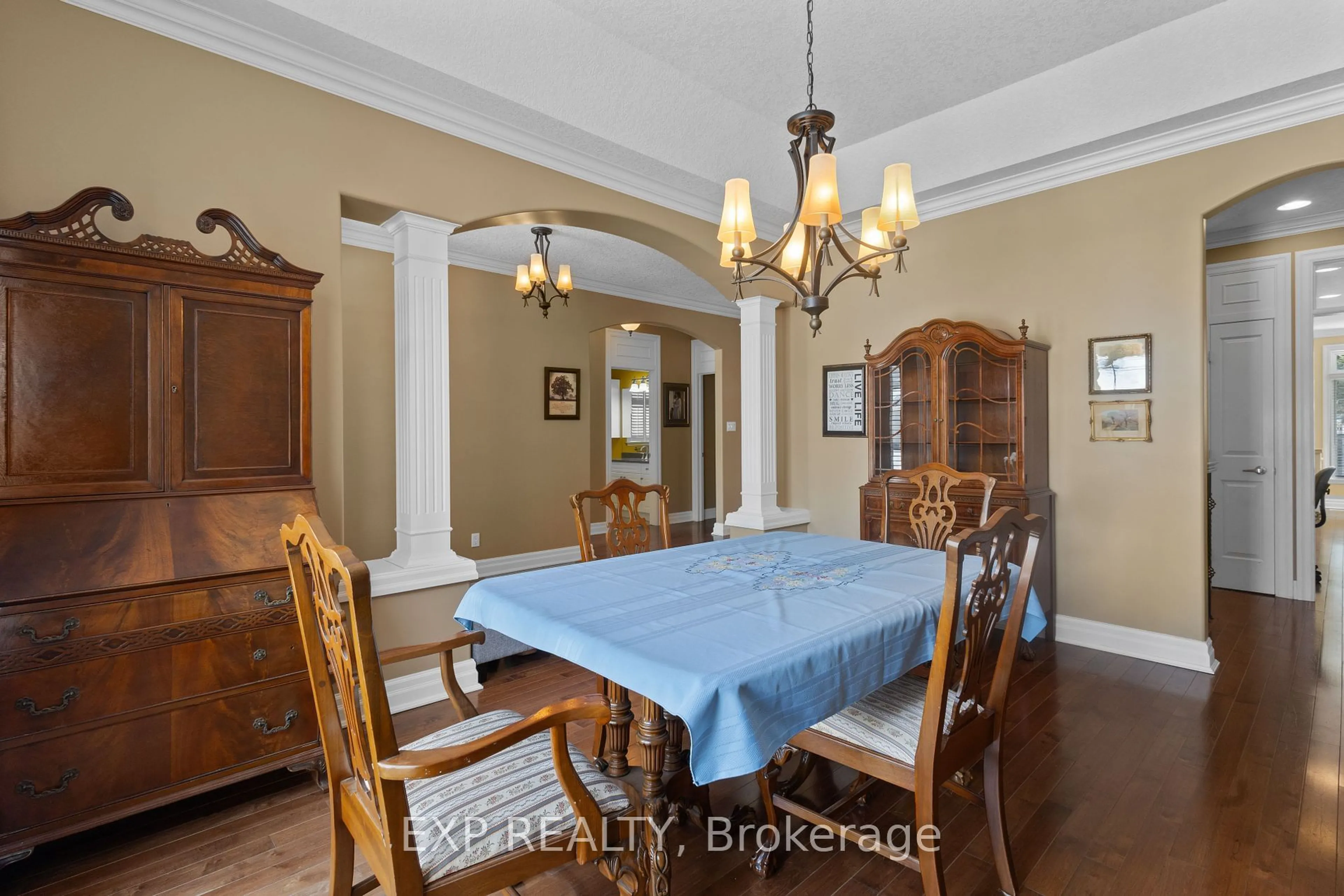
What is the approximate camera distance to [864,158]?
4.07m

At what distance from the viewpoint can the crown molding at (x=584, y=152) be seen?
2332mm

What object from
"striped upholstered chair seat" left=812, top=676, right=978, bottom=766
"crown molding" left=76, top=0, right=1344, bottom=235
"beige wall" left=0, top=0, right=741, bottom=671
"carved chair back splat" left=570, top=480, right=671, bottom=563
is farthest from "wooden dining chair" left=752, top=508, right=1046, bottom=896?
"crown molding" left=76, top=0, right=1344, bottom=235

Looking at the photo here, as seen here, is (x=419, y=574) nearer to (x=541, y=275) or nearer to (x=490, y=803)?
(x=490, y=803)

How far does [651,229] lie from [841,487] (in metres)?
2.26

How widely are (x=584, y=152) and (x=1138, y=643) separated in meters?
4.04

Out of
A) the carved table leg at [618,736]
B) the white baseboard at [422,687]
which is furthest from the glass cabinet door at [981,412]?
the white baseboard at [422,687]

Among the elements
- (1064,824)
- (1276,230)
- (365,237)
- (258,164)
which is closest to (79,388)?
(258,164)

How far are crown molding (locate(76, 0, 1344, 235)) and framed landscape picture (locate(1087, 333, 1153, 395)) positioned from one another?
0.95 metres

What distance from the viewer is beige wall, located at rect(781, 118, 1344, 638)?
10.7 ft

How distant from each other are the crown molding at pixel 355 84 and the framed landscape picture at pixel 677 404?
4.61 metres

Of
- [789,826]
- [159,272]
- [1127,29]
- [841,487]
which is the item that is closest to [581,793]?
[789,826]

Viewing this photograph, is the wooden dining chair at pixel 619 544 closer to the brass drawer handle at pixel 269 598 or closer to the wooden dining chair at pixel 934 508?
the brass drawer handle at pixel 269 598

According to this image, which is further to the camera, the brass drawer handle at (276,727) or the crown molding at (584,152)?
the crown molding at (584,152)

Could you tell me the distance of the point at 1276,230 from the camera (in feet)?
14.4
